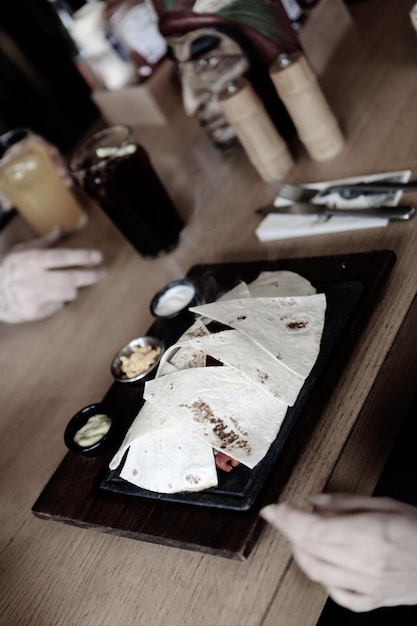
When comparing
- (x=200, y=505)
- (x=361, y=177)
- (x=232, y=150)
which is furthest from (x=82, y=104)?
(x=200, y=505)

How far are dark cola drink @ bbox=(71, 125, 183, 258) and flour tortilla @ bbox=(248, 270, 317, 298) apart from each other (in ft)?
1.24

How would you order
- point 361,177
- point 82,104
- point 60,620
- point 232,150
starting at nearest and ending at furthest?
point 60,620
point 361,177
point 232,150
point 82,104

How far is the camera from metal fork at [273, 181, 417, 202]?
1.19 metres

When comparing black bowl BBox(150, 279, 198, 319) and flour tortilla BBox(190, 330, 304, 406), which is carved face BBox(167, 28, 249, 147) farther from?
flour tortilla BBox(190, 330, 304, 406)

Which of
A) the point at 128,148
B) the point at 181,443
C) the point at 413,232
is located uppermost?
the point at 128,148

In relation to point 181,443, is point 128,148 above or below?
above

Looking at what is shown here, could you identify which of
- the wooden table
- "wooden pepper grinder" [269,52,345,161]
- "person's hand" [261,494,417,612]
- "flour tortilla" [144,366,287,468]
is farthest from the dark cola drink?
"person's hand" [261,494,417,612]

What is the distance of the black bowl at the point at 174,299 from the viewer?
1.21m

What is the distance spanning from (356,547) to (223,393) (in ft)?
1.04

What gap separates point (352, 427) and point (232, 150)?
1.05 meters

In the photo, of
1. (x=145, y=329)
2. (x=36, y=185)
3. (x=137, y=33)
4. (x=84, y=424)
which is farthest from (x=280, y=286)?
(x=137, y=33)

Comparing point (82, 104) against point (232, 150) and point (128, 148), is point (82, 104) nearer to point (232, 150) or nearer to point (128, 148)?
point (232, 150)

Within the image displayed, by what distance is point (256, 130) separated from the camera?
1.38 metres

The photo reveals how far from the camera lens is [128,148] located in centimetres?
140
